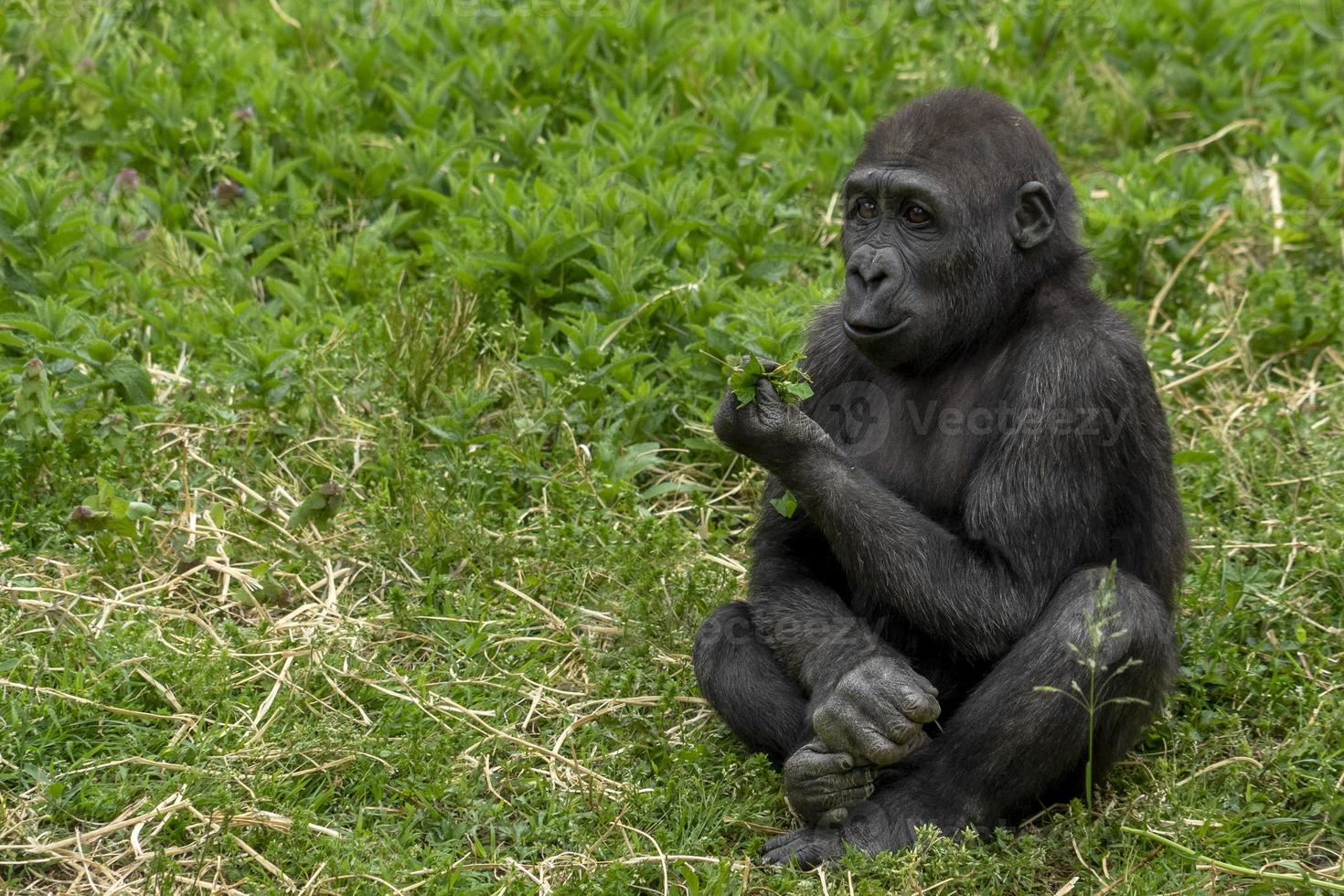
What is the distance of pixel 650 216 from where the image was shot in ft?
21.5

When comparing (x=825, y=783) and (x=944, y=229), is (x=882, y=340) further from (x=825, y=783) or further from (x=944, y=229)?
(x=825, y=783)

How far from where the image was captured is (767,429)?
4.23 metres

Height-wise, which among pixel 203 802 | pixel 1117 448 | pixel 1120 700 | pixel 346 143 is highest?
pixel 1117 448

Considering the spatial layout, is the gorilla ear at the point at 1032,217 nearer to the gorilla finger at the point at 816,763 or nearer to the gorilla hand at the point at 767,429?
the gorilla hand at the point at 767,429

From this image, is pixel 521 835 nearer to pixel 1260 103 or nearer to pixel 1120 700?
pixel 1120 700

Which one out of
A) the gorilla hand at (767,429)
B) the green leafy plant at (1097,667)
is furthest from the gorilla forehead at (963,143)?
the green leafy plant at (1097,667)

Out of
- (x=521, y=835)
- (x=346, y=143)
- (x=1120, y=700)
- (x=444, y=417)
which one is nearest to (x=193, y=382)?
(x=444, y=417)

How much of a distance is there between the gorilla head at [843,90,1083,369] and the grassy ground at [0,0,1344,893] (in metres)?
0.68

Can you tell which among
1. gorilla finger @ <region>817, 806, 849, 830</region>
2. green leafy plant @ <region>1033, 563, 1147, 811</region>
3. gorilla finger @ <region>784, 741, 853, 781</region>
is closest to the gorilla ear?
green leafy plant @ <region>1033, 563, 1147, 811</region>

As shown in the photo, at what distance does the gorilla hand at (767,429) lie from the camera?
4227 millimetres

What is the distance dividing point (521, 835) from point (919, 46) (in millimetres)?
5311

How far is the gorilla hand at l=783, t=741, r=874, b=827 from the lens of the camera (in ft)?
14.1

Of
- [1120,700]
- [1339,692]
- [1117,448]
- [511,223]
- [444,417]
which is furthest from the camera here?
[511,223]

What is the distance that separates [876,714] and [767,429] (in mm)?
754
